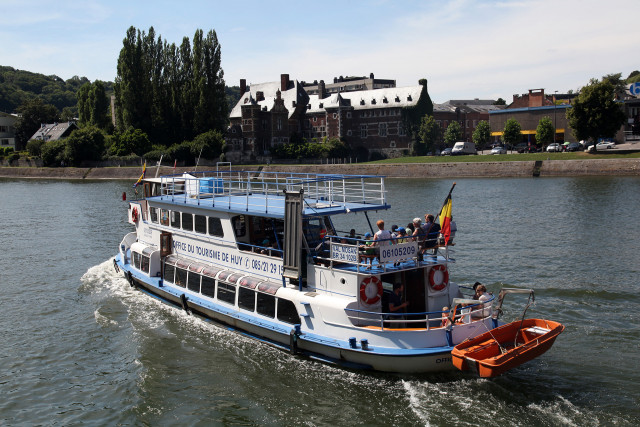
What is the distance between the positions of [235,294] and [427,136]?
315 ft

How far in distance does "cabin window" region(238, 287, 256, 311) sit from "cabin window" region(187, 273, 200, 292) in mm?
2634

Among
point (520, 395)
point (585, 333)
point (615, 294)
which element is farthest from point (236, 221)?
point (615, 294)

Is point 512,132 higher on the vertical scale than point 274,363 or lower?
higher

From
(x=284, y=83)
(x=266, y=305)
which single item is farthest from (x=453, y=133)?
(x=266, y=305)

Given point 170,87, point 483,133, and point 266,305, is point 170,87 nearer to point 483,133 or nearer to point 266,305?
point 483,133

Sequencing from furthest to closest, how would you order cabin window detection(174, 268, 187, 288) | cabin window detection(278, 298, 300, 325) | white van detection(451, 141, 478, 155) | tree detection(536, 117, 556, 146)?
white van detection(451, 141, 478, 155) < tree detection(536, 117, 556, 146) < cabin window detection(174, 268, 187, 288) < cabin window detection(278, 298, 300, 325)

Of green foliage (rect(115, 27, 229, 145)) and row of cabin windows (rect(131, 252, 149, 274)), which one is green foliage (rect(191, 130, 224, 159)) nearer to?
green foliage (rect(115, 27, 229, 145))

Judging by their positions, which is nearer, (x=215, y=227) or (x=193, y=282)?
(x=215, y=227)

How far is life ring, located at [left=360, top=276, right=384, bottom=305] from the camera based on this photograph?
16.3 metres

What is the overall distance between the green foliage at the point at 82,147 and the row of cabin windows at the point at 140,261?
81.7 m

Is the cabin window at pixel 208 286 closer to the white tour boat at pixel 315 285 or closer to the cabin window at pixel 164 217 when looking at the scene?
the white tour boat at pixel 315 285

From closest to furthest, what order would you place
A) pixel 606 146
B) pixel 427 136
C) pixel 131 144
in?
pixel 606 146 → pixel 131 144 → pixel 427 136

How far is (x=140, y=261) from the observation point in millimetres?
25000

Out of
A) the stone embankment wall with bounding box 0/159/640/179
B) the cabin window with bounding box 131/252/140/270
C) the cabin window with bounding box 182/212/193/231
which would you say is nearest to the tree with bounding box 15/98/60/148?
the stone embankment wall with bounding box 0/159/640/179
